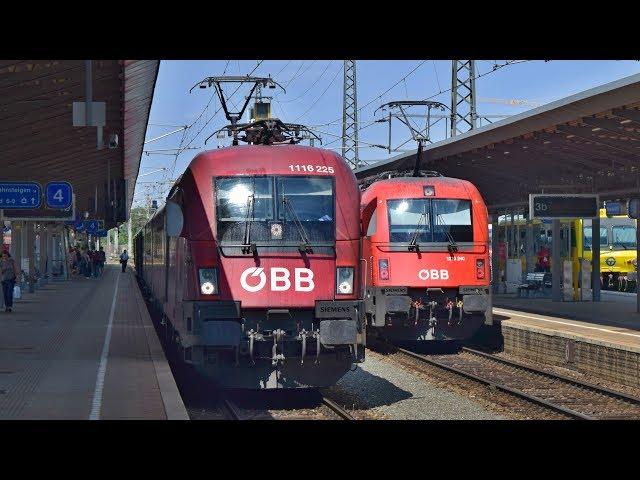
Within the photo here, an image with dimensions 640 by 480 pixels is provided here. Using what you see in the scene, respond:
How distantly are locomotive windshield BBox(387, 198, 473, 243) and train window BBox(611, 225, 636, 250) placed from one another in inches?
885

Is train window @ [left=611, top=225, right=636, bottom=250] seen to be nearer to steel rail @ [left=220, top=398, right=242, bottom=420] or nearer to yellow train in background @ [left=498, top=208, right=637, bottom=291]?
yellow train in background @ [left=498, top=208, right=637, bottom=291]

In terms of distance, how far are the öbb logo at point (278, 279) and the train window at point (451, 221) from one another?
19.6 feet

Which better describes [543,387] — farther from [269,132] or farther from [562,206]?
[562,206]

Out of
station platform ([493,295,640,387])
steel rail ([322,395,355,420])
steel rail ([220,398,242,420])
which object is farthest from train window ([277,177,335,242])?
station platform ([493,295,640,387])

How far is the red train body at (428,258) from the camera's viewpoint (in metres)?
17.2

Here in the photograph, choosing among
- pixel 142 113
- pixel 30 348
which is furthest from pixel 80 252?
pixel 30 348

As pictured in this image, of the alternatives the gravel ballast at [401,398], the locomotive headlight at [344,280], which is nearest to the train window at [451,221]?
the gravel ballast at [401,398]

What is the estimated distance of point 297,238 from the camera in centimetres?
1199

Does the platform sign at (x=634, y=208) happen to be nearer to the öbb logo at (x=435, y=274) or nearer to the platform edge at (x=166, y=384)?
the öbb logo at (x=435, y=274)

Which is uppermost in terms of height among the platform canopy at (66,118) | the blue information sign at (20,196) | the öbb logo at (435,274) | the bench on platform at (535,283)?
the platform canopy at (66,118)

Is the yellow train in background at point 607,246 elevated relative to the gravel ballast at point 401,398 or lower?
elevated

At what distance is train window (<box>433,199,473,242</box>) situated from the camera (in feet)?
57.2

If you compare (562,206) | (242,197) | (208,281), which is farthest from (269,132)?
(562,206)
